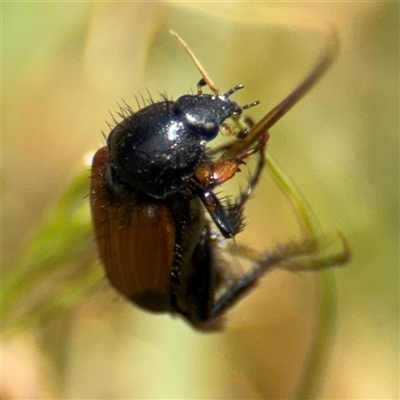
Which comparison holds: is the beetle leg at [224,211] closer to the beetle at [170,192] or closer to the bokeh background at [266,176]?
the beetle at [170,192]

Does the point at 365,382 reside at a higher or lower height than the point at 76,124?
lower

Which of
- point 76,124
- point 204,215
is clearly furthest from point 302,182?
point 204,215

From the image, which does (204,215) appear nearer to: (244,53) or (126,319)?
(126,319)

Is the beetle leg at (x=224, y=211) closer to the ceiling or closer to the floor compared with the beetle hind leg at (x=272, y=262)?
closer to the ceiling

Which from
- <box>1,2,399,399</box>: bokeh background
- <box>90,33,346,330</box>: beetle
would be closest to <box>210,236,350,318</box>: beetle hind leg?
<box>90,33,346,330</box>: beetle

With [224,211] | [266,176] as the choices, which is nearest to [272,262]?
[224,211]

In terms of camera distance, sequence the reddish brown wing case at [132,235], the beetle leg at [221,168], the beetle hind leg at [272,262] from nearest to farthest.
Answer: the beetle leg at [221,168] < the reddish brown wing case at [132,235] < the beetle hind leg at [272,262]

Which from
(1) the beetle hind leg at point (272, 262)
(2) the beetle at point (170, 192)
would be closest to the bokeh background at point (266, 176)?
(1) the beetle hind leg at point (272, 262)
